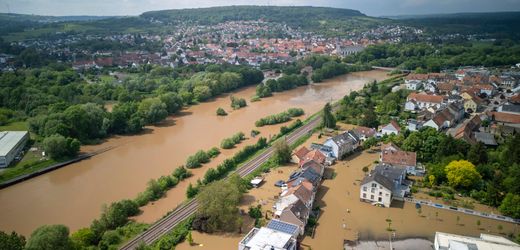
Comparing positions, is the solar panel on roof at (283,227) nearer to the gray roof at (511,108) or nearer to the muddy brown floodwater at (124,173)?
the muddy brown floodwater at (124,173)

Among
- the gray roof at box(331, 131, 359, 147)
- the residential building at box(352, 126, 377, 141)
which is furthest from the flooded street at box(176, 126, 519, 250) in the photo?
the residential building at box(352, 126, 377, 141)

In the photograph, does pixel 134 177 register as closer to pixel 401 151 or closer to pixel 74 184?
pixel 74 184

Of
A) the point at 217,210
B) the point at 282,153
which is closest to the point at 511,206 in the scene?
the point at 282,153

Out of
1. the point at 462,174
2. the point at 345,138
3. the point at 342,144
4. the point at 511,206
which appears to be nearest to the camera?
the point at 511,206

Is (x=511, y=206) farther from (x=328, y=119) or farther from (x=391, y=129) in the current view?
(x=328, y=119)

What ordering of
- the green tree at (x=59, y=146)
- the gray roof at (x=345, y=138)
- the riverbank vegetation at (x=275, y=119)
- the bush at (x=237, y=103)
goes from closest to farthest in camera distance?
the gray roof at (x=345, y=138) → the green tree at (x=59, y=146) → the riverbank vegetation at (x=275, y=119) → the bush at (x=237, y=103)

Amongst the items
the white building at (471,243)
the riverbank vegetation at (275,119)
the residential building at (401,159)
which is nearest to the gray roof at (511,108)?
the residential building at (401,159)
